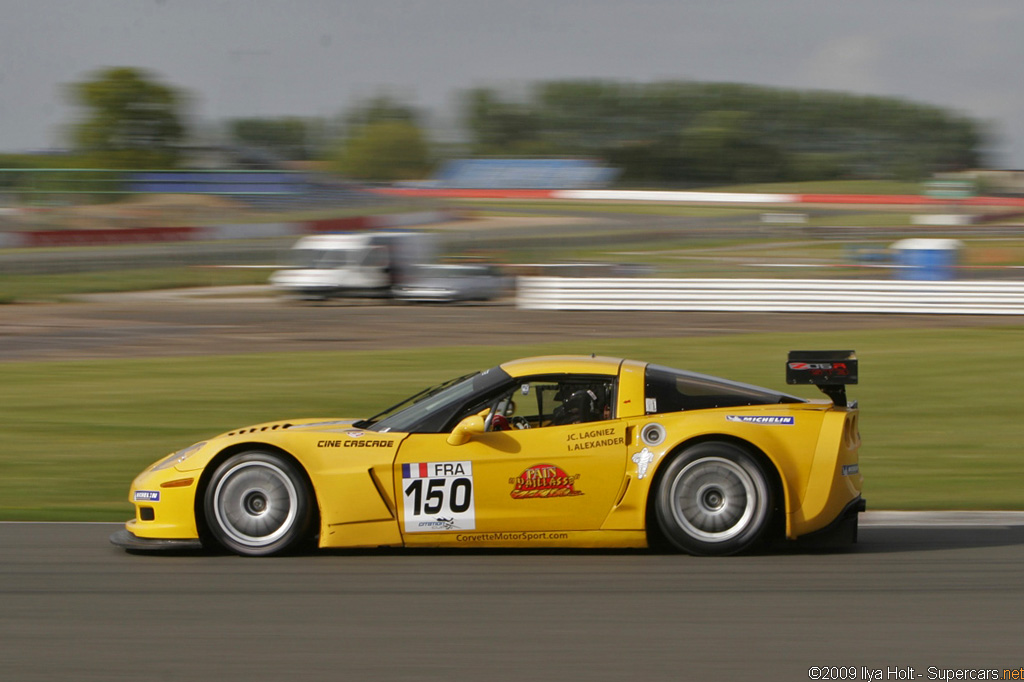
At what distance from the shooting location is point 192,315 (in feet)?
77.2

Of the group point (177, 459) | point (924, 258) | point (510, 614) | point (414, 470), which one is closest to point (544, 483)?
point (414, 470)

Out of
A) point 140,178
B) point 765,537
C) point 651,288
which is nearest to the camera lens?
point 765,537

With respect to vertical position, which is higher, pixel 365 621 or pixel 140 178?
pixel 140 178

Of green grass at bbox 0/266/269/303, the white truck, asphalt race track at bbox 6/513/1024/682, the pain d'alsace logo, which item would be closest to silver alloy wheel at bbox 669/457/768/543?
asphalt race track at bbox 6/513/1024/682

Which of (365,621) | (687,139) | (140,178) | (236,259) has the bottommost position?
(365,621)

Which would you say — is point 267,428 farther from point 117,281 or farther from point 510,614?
point 117,281

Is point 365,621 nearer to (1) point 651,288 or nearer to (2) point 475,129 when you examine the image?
(1) point 651,288

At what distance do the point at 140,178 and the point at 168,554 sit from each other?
49.8 metres

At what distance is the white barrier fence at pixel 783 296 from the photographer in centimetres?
2219

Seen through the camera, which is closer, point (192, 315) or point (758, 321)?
point (758, 321)

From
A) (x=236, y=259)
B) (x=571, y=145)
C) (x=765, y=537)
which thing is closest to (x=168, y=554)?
(x=765, y=537)

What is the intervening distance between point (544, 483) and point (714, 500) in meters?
0.85

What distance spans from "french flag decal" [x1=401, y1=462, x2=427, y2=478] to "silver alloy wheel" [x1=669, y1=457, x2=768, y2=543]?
123 cm

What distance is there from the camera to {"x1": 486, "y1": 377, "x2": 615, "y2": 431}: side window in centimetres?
579
